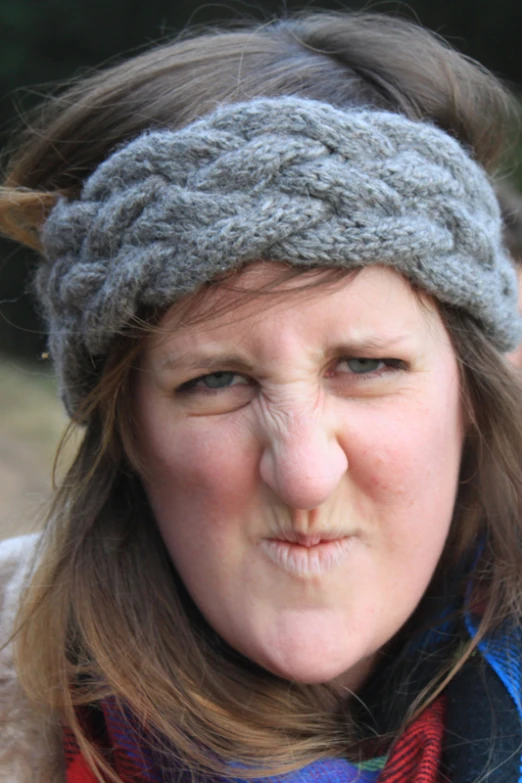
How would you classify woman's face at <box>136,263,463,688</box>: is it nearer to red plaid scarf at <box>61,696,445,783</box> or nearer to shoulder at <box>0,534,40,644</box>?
red plaid scarf at <box>61,696,445,783</box>

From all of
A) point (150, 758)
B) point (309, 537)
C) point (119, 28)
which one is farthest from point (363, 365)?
point (119, 28)

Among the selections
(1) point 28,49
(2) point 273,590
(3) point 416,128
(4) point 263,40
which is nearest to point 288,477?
(2) point 273,590

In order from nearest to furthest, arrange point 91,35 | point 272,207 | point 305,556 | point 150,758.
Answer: point 272,207, point 305,556, point 150,758, point 91,35

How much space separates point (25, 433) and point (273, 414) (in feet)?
14.4

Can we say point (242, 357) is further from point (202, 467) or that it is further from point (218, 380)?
point (202, 467)

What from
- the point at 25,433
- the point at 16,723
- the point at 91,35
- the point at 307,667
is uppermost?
the point at 91,35

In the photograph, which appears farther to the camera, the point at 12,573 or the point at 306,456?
the point at 12,573

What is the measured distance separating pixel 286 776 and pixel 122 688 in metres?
0.35

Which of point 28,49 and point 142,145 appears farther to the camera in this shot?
point 28,49

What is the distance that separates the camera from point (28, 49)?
A: 6.46m

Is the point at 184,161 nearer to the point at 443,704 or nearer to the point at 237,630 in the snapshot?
the point at 237,630

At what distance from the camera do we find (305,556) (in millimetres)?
1515

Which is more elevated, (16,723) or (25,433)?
(16,723)

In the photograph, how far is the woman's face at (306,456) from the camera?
146 centimetres
